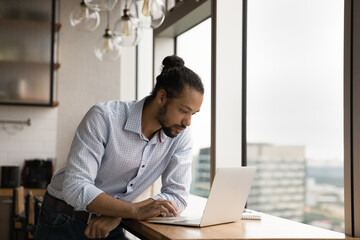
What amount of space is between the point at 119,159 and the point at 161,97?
29cm

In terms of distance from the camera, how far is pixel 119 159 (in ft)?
6.52

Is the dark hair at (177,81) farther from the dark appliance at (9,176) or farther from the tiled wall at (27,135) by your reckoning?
the tiled wall at (27,135)

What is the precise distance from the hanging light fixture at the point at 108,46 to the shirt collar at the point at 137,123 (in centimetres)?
199

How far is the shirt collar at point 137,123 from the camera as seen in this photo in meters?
1.99

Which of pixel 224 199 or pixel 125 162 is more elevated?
pixel 125 162

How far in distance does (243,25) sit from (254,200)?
1.13m

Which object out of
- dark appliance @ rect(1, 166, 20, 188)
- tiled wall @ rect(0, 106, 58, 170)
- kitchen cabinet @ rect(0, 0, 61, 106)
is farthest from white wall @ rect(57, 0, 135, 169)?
dark appliance @ rect(1, 166, 20, 188)

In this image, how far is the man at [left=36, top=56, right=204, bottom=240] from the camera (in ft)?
6.08

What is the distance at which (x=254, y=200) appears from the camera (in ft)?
10.3

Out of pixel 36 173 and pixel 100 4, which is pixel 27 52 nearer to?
pixel 36 173

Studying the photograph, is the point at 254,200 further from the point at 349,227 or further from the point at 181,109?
the point at 181,109

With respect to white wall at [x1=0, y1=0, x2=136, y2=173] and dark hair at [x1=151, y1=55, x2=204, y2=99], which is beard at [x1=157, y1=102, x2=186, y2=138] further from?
white wall at [x1=0, y1=0, x2=136, y2=173]

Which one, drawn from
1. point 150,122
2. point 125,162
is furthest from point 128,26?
point 125,162

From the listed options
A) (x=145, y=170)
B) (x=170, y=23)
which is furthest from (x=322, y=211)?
(x=170, y=23)
